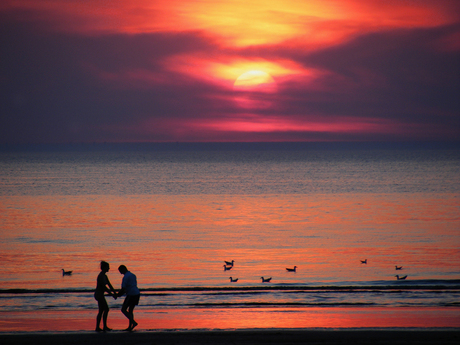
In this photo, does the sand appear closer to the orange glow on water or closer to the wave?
the orange glow on water

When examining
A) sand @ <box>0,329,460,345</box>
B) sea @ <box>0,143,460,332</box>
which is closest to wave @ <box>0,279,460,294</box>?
sea @ <box>0,143,460,332</box>

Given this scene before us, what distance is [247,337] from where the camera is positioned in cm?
1162

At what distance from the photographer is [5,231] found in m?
38.1

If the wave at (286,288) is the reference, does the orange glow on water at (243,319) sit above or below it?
below

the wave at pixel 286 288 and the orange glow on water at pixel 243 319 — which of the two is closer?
the orange glow on water at pixel 243 319

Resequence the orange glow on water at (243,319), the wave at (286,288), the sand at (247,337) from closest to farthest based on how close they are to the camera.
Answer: the sand at (247,337) < the orange glow on water at (243,319) < the wave at (286,288)

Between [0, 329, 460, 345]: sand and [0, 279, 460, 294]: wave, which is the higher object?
[0, 279, 460, 294]: wave

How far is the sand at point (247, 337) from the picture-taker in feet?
37.0

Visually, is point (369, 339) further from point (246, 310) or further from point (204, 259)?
point (204, 259)

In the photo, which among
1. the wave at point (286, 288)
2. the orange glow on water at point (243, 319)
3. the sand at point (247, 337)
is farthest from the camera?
the wave at point (286, 288)

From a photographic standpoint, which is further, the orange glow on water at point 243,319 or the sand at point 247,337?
the orange glow on water at point 243,319

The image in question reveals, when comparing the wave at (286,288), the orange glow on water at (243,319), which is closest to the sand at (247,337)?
the orange glow on water at (243,319)

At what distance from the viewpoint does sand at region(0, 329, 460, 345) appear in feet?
37.0

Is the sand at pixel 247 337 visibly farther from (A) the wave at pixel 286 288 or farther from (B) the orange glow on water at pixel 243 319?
(A) the wave at pixel 286 288
